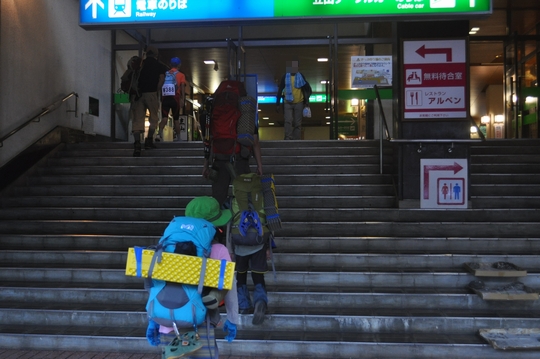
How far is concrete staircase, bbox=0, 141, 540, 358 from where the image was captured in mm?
5027

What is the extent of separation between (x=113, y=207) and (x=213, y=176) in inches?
125

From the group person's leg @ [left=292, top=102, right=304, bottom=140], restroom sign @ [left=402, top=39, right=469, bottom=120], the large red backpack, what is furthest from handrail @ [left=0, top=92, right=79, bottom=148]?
restroom sign @ [left=402, top=39, right=469, bottom=120]

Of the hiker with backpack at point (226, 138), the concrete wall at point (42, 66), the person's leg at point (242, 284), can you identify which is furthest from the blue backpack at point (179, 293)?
the concrete wall at point (42, 66)

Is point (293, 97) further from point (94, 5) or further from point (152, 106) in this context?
point (94, 5)

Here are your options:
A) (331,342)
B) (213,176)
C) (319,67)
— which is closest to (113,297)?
(213,176)

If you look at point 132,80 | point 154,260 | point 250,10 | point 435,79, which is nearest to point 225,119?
point 250,10

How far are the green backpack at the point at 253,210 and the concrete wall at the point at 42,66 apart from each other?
5116 mm

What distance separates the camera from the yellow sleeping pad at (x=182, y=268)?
294cm

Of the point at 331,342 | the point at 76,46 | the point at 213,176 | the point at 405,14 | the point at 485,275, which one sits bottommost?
the point at 331,342

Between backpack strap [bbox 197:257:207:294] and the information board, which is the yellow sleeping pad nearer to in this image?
backpack strap [bbox 197:257:207:294]

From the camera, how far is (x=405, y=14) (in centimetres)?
543

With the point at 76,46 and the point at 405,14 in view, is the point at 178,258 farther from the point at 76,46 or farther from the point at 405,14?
the point at 76,46

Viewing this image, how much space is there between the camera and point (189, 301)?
2.98 meters

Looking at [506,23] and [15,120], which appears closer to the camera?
[15,120]
